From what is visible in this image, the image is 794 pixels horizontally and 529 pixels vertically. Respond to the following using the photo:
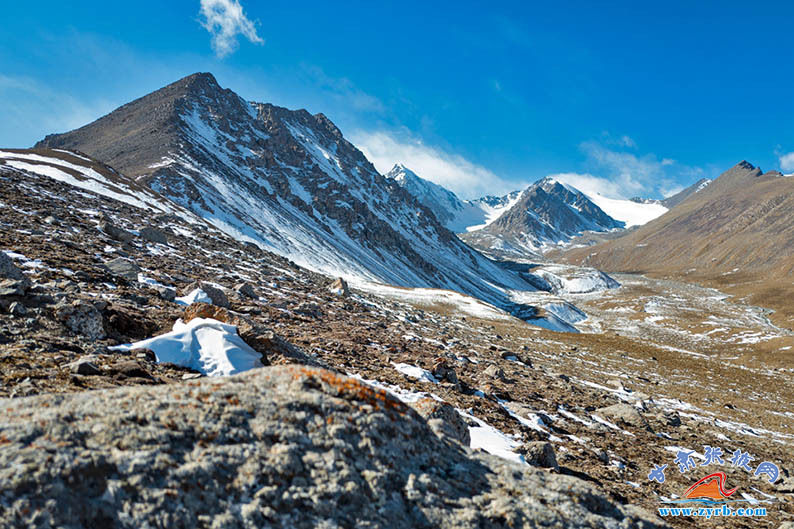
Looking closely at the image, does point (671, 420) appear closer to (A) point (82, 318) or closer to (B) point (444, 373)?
(B) point (444, 373)

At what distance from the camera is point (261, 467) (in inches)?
158

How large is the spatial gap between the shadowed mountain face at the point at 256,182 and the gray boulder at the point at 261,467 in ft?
250

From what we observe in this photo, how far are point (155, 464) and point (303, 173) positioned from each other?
16489 centimetres

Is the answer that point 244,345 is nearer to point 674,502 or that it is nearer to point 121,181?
point 674,502

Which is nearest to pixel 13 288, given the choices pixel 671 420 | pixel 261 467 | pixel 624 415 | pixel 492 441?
pixel 261 467

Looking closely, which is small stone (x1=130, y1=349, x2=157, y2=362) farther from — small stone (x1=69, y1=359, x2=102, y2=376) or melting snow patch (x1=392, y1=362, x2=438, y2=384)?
melting snow patch (x1=392, y1=362, x2=438, y2=384)

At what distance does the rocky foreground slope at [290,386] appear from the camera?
13.4ft

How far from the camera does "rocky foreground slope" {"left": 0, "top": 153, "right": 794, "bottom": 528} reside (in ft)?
13.4

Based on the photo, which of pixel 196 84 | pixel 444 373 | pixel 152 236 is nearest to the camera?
pixel 444 373

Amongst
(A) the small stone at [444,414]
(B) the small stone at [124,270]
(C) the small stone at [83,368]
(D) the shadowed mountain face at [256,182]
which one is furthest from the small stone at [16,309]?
(D) the shadowed mountain face at [256,182]

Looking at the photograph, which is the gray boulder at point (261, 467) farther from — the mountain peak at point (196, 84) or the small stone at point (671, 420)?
the mountain peak at point (196, 84)

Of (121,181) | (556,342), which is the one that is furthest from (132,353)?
(121,181)

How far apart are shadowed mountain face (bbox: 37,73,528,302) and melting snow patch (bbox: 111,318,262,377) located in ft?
230

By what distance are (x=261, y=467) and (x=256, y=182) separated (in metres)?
129
